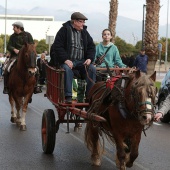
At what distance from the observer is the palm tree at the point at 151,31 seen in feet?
78.5

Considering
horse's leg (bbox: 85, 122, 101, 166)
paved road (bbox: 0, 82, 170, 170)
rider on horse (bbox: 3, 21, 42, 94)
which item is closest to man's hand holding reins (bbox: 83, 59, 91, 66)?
horse's leg (bbox: 85, 122, 101, 166)

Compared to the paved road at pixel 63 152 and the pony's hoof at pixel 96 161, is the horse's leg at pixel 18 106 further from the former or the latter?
the pony's hoof at pixel 96 161

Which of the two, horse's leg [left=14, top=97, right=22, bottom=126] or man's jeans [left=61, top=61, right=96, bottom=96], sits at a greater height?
man's jeans [left=61, top=61, right=96, bottom=96]

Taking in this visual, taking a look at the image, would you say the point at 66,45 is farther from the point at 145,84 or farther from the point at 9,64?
the point at 9,64

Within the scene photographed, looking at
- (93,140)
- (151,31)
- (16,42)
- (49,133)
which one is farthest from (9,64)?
(151,31)

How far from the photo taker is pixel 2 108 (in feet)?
57.1

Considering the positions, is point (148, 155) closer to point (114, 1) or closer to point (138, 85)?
point (138, 85)

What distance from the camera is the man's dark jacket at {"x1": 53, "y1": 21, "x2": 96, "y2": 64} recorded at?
943cm

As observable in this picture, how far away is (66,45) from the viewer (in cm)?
971

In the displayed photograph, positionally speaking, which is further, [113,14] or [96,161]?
[113,14]

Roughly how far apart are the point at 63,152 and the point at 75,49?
6.13 feet

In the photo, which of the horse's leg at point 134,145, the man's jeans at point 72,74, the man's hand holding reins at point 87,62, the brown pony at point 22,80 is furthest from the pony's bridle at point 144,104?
the brown pony at point 22,80

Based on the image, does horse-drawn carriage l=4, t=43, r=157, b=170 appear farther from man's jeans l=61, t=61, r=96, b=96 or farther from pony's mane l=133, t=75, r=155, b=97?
man's jeans l=61, t=61, r=96, b=96

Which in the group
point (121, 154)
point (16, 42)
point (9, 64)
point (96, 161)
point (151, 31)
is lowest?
point (96, 161)
